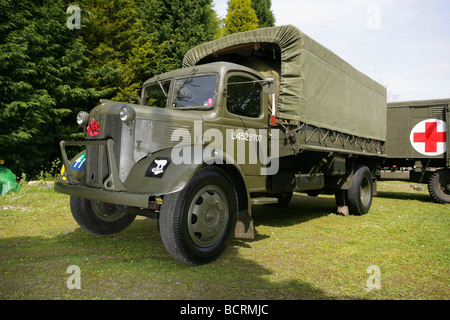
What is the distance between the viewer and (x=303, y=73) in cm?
487

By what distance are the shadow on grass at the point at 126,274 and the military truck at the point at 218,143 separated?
249mm

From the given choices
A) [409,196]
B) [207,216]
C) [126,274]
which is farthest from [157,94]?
[409,196]

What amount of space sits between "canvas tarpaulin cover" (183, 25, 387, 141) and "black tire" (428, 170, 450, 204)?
137 inches

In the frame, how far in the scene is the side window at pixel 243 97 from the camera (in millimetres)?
4305

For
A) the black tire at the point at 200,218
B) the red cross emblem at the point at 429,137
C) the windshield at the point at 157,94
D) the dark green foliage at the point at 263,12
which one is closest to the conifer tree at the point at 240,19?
the dark green foliage at the point at 263,12

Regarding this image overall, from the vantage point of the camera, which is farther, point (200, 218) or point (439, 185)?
point (439, 185)

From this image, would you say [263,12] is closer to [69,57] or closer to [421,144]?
[69,57]

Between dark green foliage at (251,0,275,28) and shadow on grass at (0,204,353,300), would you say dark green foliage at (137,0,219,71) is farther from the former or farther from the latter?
dark green foliage at (251,0,275,28)

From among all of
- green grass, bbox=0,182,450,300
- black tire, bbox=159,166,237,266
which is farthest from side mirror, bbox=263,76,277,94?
green grass, bbox=0,182,450,300

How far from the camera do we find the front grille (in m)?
3.60

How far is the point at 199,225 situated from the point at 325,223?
3225 millimetres

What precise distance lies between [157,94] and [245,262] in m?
2.67
